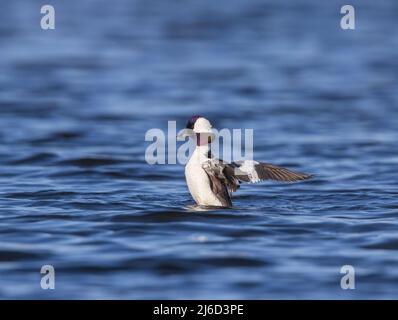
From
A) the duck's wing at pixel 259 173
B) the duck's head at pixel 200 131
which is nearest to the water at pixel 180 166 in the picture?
the duck's wing at pixel 259 173

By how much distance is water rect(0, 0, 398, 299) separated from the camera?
9875 mm

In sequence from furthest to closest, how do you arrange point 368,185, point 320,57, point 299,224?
point 320,57 < point 368,185 < point 299,224

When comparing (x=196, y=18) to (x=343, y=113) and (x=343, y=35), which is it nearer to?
(x=343, y=35)

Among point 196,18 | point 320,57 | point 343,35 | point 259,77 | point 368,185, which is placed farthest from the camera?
point 196,18

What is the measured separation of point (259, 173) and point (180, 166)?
4.01 metres

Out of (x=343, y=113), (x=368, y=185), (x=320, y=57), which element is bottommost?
(x=368, y=185)

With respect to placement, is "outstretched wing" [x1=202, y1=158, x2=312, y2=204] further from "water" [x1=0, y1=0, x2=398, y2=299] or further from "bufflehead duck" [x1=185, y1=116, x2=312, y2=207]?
"water" [x1=0, y1=0, x2=398, y2=299]

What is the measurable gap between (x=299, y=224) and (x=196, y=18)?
22.3 m

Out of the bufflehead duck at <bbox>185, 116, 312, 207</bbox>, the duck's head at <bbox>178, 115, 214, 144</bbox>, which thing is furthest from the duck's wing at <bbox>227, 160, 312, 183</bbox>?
the duck's head at <bbox>178, 115, 214, 144</bbox>

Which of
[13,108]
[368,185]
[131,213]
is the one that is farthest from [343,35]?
[131,213]

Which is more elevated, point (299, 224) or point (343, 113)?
point (343, 113)

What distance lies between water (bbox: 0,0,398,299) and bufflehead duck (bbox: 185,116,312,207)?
0.27 m

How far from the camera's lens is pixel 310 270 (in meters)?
9.82

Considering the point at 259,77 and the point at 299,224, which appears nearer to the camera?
the point at 299,224
